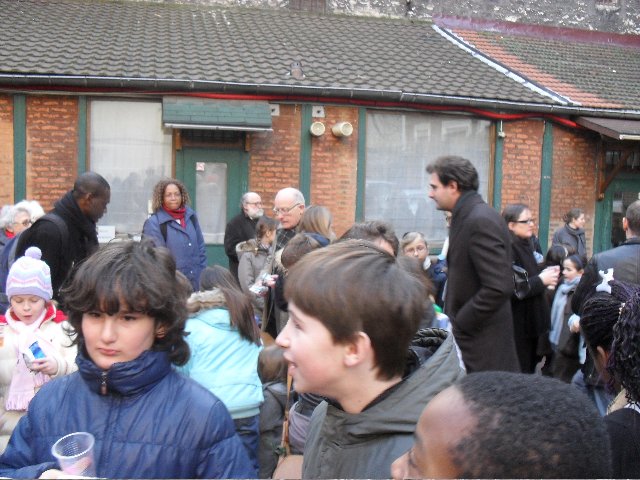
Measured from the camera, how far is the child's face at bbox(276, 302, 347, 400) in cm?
177

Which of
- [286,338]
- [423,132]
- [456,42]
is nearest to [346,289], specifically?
[286,338]

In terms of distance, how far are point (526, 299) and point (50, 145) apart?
801cm

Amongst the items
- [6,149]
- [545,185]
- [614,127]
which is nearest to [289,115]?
[6,149]

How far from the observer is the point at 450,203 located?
14.0 ft

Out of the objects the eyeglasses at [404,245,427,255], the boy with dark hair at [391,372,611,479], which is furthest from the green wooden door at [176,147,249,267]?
the boy with dark hair at [391,372,611,479]

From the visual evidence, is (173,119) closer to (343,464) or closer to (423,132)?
(423,132)

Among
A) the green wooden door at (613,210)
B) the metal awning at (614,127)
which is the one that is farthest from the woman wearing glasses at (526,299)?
the green wooden door at (613,210)

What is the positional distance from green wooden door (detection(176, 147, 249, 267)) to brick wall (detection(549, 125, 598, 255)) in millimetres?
5817

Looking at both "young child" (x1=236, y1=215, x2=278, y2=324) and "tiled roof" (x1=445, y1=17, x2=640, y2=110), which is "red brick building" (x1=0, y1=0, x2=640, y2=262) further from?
"young child" (x1=236, y1=215, x2=278, y2=324)

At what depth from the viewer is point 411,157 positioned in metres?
12.7

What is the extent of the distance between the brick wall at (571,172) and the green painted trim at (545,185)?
0.35 feet

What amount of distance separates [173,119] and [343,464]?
9746 mm

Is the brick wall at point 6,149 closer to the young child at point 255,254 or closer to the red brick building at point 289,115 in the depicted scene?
the red brick building at point 289,115

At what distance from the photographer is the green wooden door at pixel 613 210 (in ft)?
45.5
